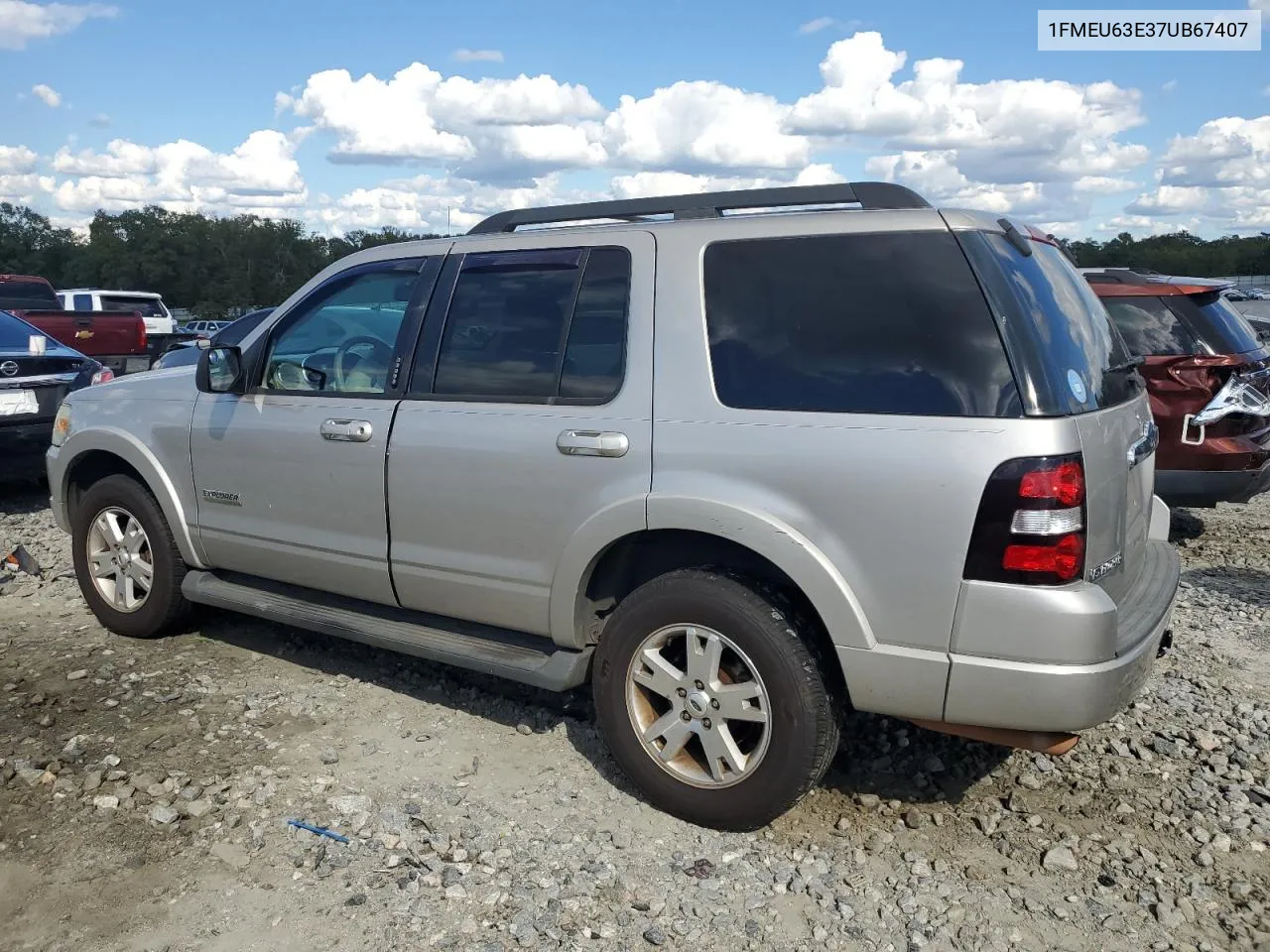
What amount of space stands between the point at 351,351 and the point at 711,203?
1.66 meters

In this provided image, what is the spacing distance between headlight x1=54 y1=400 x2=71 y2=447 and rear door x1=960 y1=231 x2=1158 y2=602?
4440 mm

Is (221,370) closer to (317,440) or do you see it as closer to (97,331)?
(317,440)

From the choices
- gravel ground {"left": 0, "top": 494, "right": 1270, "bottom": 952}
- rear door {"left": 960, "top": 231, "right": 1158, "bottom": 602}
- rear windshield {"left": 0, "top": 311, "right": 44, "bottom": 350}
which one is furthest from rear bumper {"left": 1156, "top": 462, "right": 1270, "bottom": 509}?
rear windshield {"left": 0, "top": 311, "right": 44, "bottom": 350}

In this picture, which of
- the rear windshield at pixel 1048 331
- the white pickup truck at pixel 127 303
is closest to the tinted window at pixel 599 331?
the rear windshield at pixel 1048 331

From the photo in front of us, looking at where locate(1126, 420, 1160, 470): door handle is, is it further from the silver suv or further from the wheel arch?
the wheel arch

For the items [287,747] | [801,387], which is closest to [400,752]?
[287,747]

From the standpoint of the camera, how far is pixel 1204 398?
652 cm

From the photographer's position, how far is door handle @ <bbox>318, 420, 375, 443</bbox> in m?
4.11

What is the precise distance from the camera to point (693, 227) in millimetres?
3568

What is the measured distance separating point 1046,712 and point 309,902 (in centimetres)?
215

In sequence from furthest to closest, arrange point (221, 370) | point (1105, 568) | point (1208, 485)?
point (1208, 485) → point (221, 370) → point (1105, 568)

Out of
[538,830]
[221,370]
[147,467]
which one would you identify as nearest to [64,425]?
[147,467]

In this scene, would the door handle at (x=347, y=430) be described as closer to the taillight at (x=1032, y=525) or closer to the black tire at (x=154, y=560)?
the black tire at (x=154, y=560)

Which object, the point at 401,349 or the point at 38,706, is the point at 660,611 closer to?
the point at 401,349
